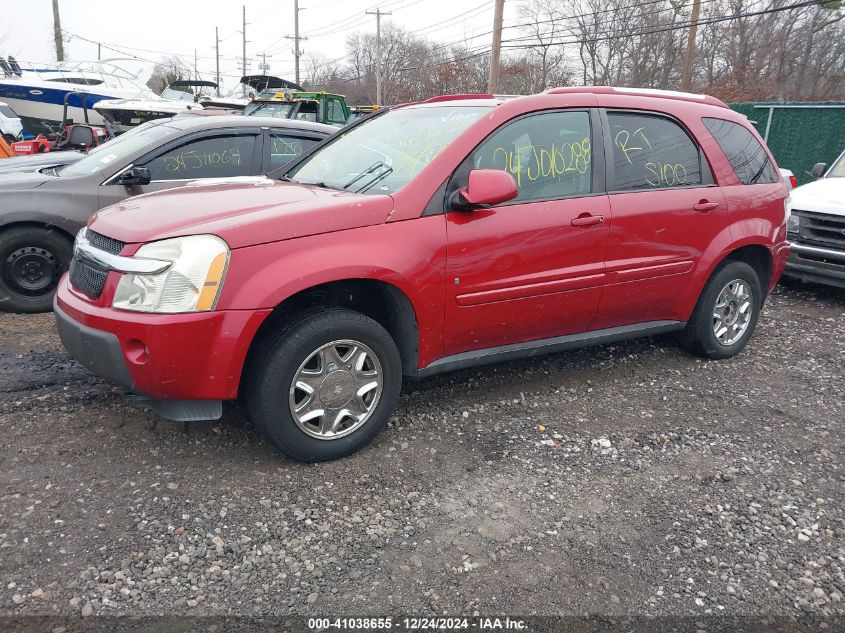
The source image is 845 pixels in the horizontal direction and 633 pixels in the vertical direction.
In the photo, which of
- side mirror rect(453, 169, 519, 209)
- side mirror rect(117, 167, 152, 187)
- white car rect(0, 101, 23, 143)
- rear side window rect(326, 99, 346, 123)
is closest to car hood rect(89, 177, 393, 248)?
side mirror rect(453, 169, 519, 209)

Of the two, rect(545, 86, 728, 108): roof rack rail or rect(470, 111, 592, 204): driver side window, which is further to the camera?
rect(545, 86, 728, 108): roof rack rail

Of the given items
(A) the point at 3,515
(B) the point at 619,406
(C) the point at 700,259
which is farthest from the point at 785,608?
(A) the point at 3,515

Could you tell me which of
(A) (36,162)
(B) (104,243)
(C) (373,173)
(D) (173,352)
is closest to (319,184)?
(C) (373,173)

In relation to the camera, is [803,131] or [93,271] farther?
[803,131]

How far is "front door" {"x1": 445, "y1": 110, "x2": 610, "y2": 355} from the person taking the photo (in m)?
3.45

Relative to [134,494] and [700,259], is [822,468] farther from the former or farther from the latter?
[134,494]

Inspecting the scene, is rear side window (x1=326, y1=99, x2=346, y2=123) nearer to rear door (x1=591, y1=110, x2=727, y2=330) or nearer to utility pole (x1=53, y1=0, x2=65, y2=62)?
rear door (x1=591, y1=110, x2=727, y2=330)

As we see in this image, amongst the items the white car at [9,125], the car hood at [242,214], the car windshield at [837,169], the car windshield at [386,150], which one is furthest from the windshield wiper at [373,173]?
the white car at [9,125]

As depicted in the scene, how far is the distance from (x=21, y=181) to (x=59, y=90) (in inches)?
→ 673

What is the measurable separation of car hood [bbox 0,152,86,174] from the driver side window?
4559 mm

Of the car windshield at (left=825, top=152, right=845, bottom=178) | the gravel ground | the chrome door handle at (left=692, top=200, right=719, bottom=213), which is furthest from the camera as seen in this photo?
the car windshield at (left=825, top=152, right=845, bottom=178)

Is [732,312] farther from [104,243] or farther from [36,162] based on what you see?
[36,162]

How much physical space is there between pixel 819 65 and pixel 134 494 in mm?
32422

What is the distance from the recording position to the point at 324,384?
3.15 meters
